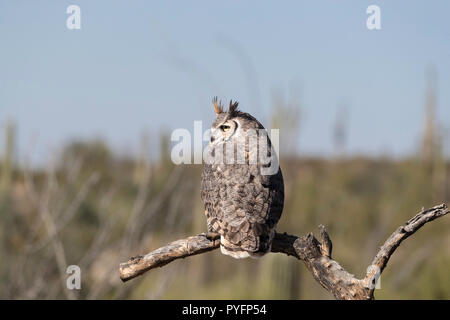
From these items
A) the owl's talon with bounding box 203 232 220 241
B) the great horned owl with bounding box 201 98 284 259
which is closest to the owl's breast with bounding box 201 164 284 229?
the great horned owl with bounding box 201 98 284 259

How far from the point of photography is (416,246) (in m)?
15.9

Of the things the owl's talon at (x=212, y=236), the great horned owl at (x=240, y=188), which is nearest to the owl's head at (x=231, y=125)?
→ the great horned owl at (x=240, y=188)

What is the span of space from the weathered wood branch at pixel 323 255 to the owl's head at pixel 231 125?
766 mm

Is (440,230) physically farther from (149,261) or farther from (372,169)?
(372,169)

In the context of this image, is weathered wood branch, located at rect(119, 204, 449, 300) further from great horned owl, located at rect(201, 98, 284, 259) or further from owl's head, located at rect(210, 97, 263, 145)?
owl's head, located at rect(210, 97, 263, 145)

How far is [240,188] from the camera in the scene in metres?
4.25

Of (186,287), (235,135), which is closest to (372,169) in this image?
(186,287)

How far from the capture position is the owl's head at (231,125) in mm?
4512

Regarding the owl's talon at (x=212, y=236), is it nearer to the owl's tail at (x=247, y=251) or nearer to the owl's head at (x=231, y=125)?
the owl's tail at (x=247, y=251)

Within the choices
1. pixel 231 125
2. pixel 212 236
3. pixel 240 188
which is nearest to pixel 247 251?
pixel 212 236

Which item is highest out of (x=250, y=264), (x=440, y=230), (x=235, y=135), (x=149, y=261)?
(x=235, y=135)

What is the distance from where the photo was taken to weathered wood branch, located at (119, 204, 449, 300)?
11.2 feet
